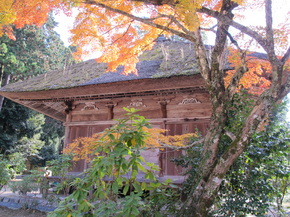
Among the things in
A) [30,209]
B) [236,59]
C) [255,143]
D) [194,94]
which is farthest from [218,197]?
[30,209]

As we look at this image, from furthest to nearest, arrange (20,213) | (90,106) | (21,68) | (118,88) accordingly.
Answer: (21,68), (90,106), (118,88), (20,213)

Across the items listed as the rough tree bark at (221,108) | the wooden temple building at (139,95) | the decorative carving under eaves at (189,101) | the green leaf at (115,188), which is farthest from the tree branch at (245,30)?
the decorative carving under eaves at (189,101)

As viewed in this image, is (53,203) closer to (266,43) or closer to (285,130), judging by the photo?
(285,130)

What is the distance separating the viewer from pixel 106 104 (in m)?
7.34

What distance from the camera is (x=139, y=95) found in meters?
6.73

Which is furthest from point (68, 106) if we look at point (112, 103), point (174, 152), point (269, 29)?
point (269, 29)

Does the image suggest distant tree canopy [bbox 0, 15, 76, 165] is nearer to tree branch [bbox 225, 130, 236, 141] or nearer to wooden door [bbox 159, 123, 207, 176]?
wooden door [bbox 159, 123, 207, 176]

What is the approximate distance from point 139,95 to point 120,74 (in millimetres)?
926

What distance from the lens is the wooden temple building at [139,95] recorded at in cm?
582

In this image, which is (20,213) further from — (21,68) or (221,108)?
(21,68)

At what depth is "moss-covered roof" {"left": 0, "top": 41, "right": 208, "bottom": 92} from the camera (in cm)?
582

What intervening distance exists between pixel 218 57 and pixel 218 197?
87.5 inches

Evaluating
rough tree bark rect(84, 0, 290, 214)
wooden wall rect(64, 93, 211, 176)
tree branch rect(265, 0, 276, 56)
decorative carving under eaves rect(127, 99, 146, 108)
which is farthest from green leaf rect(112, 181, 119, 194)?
decorative carving under eaves rect(127, 99, 146, 108)

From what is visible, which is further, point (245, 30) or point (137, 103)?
point (137, 103)
